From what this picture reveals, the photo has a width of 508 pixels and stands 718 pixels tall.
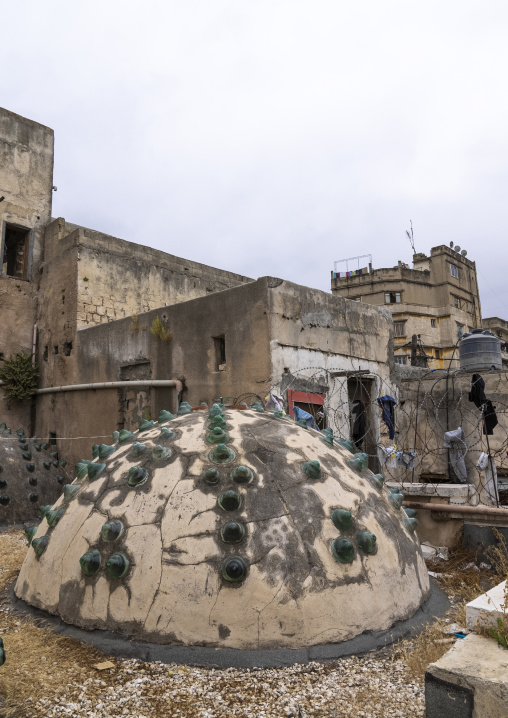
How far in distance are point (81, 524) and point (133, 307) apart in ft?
38.9

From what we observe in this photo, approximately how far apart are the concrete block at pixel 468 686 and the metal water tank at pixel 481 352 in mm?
11241

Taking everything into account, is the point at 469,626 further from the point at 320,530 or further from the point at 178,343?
the point at 178,343

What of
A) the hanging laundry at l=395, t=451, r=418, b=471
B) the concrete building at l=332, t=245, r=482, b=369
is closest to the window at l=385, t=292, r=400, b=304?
the concrete building at l=332, t=245, r=482, b=369

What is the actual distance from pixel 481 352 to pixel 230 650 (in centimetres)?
1137

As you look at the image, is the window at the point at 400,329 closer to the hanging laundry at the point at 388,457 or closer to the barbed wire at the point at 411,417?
the barbed wire at the point at 411,417

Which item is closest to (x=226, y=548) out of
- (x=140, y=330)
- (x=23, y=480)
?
(x=23, y=480)

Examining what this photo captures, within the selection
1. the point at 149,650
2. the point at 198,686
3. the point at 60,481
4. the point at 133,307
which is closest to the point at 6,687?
the point at 149,650

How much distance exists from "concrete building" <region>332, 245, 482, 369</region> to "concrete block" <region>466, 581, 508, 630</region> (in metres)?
35.6

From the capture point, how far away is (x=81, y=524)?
14.1 feet

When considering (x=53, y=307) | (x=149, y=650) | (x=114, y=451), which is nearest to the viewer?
(x=149, y=650)

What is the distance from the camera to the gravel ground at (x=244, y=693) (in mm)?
2961

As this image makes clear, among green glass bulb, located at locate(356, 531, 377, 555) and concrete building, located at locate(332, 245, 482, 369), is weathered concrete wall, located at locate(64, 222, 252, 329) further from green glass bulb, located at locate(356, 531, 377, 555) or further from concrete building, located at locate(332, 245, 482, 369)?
concrete building, located at locate(332, 245, 482, 369)

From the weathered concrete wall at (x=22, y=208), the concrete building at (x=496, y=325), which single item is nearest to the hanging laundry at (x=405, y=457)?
the weathered concrete wall at (x=22, y=208)

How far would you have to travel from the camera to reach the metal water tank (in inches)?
514
